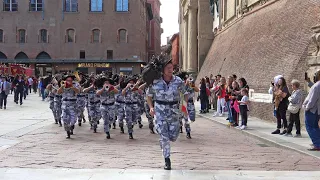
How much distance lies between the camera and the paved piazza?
902cm

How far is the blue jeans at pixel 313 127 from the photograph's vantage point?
1062cm

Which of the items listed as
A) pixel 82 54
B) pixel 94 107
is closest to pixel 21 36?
pixel 82 54

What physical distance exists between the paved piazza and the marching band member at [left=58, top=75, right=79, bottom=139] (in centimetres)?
45

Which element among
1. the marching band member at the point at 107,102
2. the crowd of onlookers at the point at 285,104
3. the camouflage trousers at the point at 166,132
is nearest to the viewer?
the camouflage trousers at the point at 166,132

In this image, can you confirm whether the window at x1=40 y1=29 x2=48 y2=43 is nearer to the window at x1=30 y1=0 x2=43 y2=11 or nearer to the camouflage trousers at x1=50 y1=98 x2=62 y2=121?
the window at x1=30 y1=0 x2=43 y2=11

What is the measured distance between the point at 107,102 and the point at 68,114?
3.99 feet

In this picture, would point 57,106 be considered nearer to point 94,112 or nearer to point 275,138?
point 94,112

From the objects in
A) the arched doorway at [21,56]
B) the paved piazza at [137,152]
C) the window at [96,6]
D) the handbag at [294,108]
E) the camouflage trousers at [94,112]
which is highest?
the window at [96,6]

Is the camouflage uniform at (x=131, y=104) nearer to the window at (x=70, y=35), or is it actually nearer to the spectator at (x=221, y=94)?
the spectator at (x=221, y=94)

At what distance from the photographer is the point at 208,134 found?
1494 centimetres

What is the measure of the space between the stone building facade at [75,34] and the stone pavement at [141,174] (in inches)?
2138

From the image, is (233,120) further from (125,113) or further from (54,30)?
(54,30)

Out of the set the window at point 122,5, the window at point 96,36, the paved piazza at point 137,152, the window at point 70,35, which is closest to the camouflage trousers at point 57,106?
the paved piazza at point 137,152

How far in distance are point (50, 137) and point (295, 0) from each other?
40.4 ft
